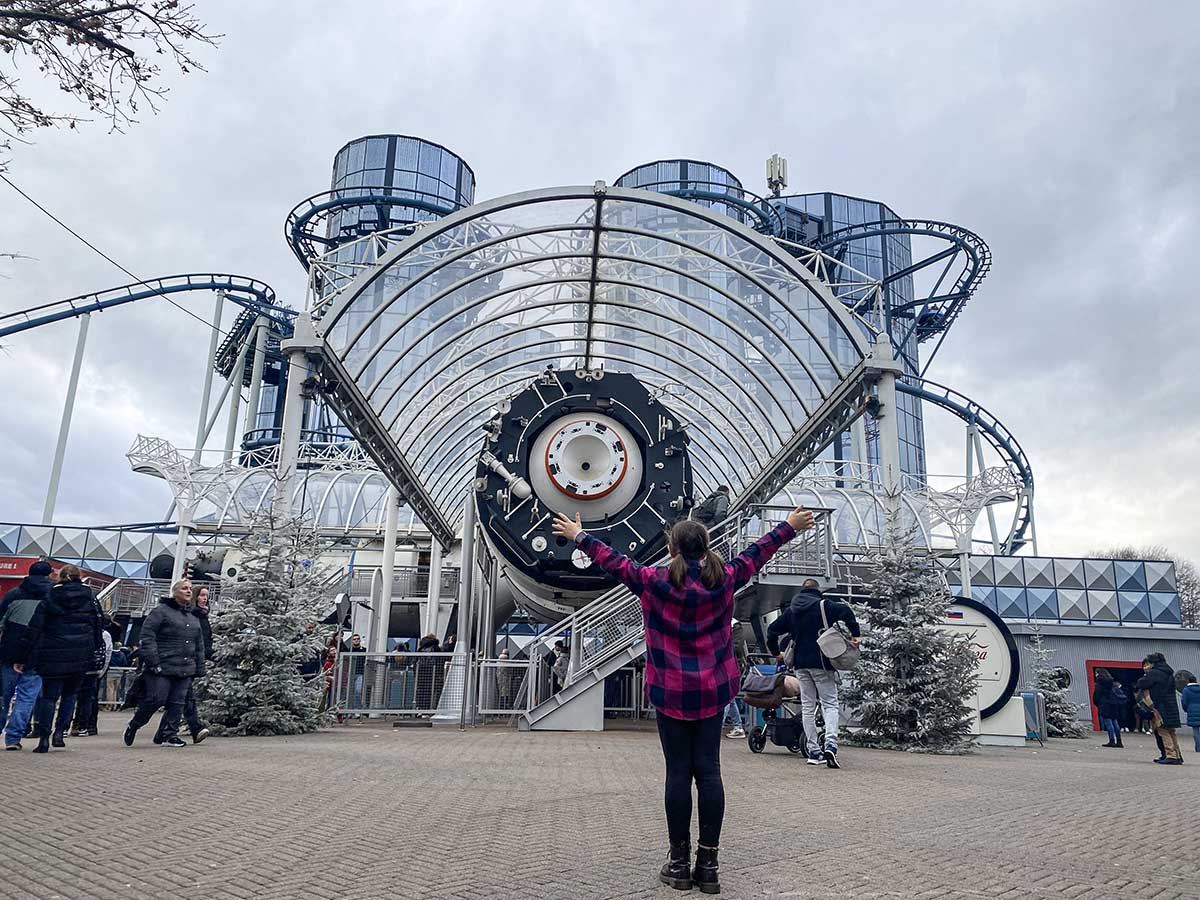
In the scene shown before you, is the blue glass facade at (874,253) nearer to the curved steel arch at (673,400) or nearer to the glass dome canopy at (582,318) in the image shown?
the curved steel arch at (673,400)

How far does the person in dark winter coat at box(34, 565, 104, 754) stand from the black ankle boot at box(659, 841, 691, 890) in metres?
7.32

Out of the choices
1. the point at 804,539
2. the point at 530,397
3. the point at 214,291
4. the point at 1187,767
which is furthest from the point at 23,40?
the point at 214,291

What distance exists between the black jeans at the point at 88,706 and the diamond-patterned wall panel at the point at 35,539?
32991 mm

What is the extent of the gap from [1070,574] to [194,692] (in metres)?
39.6

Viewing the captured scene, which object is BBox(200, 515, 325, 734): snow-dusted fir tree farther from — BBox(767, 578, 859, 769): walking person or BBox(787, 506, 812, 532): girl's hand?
BBox(787, 506, 812, 532): girl's hand

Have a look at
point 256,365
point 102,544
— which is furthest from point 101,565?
point 256,365

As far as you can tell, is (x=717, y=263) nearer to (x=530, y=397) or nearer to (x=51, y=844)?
(x=530, y=397)

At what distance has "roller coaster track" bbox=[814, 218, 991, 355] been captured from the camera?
1613 inches

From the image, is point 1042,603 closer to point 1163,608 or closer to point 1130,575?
point 1130,575

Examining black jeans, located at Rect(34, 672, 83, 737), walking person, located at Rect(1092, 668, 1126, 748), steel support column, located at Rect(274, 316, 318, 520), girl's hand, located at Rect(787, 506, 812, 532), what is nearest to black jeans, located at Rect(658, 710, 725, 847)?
girl's hand, located at Rect(787, 506, 812, 532)

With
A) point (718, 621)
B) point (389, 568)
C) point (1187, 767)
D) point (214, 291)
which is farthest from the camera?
point (214, 291)

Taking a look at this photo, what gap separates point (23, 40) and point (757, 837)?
697 cm

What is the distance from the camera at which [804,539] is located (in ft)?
47.8

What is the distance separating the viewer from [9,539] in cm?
3959
